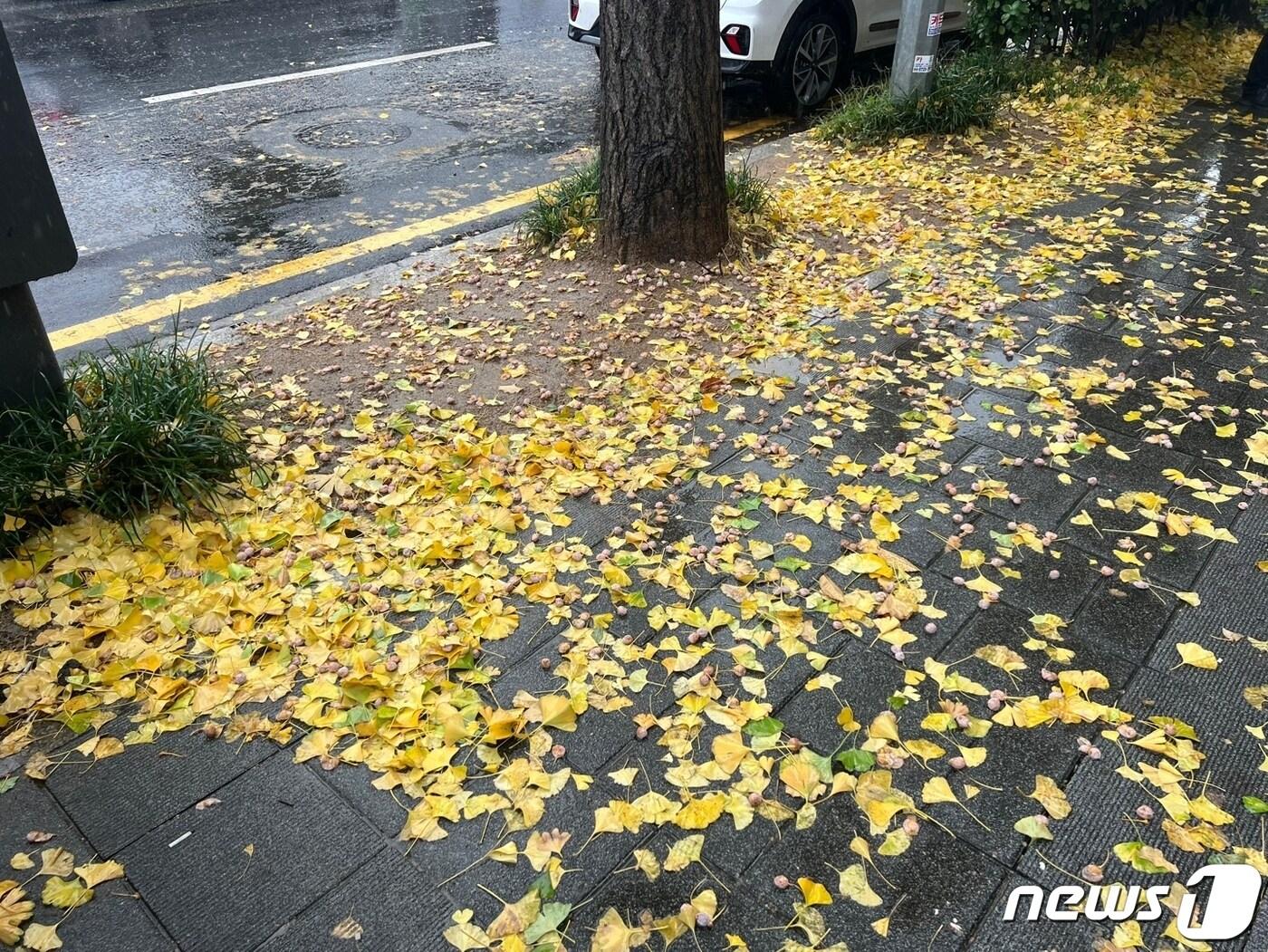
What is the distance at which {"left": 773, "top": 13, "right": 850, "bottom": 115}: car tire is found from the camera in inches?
315

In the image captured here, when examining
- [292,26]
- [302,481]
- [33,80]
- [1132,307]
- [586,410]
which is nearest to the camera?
[302,481]

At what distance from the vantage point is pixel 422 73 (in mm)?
9812

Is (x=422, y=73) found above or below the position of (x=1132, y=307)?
above

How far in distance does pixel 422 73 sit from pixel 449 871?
937cm

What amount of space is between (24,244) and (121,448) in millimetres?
730

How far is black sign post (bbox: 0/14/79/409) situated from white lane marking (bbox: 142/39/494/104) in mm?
6622

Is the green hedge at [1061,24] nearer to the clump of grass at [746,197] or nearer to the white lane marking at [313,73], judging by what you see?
the clump of grass at [746,197]

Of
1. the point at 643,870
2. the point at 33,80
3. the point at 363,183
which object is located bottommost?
the point at 643,870

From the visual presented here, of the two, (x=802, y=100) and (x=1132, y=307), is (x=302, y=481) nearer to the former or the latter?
(x=1132, y=307)

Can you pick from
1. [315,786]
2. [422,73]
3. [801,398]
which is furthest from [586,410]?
[422,73]

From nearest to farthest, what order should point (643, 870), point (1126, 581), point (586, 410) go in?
point (643, 870) < point (1126, 581) < point (586, 410)

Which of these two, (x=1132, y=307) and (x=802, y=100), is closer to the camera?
(x=1132, y=307)

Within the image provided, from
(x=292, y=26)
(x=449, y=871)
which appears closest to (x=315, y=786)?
(x=449, y=871)

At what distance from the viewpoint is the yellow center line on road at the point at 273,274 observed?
4930 millimetres
